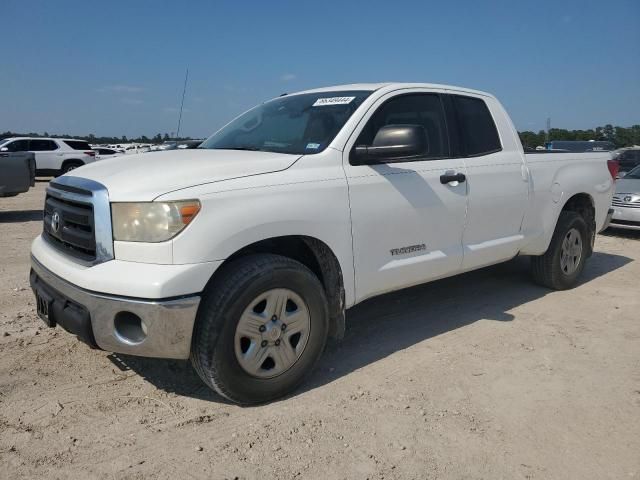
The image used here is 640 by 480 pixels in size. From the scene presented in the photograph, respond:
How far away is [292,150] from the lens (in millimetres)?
3537

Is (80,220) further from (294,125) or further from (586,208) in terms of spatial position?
(586,208)

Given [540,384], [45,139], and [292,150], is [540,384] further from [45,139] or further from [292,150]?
[45,139]

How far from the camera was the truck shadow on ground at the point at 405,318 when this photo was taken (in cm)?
349

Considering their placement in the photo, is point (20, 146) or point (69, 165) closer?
point (20, 146)

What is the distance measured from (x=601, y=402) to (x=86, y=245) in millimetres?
3033

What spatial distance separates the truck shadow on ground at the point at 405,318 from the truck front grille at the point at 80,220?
36.8 inches

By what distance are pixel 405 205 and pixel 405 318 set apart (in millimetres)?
1306

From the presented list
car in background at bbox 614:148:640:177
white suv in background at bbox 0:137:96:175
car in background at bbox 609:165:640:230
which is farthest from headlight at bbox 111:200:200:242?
white suv in background at bbox 0:137:96:175

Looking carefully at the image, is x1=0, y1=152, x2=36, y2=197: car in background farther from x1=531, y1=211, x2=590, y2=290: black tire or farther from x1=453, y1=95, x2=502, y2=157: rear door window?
x1=531, y1=211, x2=590, y2=290: black tire

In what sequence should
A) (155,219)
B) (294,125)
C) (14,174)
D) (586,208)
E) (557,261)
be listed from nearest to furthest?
(155,219)
(294,125)
(557,261)
(586,208)
(14,174)

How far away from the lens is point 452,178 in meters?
4.00

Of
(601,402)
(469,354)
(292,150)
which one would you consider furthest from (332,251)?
(601,402)

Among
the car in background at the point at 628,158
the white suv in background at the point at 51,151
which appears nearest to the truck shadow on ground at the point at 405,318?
the car in background at the point at 628,158

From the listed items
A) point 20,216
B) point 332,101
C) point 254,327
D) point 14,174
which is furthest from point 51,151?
point 254,327
